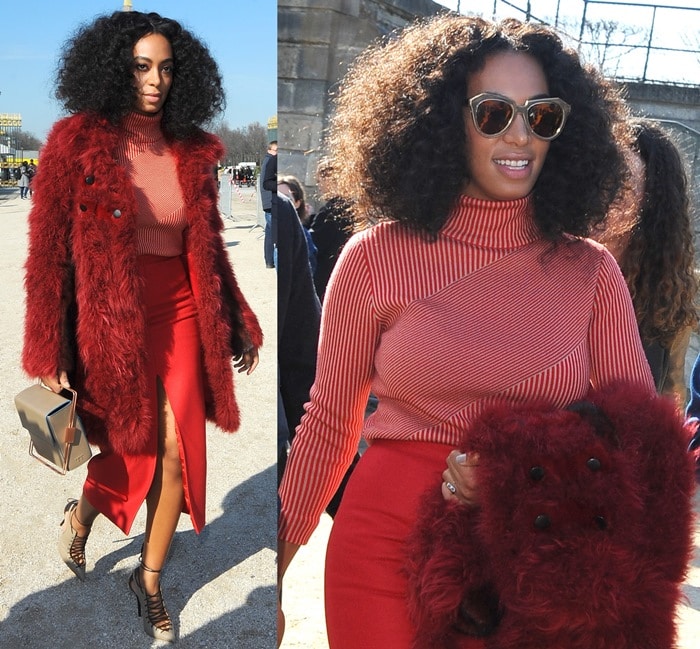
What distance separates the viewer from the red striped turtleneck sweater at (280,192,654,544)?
129 cm

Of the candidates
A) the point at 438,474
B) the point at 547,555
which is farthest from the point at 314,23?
the point at 547,555

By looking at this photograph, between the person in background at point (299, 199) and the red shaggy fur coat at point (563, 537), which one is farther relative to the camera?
the person in background at point (299, 199)

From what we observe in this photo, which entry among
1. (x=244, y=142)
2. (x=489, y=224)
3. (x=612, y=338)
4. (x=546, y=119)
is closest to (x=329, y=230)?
(x=244, y=142)

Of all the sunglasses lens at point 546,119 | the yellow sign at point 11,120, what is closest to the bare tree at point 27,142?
the yellow sign at point 11,120

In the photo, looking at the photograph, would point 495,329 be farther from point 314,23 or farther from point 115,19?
point 115,19

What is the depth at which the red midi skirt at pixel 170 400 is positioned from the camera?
6.06 ft

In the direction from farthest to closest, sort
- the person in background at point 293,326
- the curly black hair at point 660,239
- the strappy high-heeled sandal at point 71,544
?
the curly black hair at point 660,239
the strappy high-heeled sandal at point 71,544
the person in background at point 293,326

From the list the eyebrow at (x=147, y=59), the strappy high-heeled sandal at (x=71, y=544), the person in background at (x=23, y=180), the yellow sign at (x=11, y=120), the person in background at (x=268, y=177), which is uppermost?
the eyebrow at (x=147, y=59)

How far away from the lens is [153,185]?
1.74 meters

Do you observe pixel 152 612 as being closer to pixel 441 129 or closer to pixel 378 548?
pixel 378 548

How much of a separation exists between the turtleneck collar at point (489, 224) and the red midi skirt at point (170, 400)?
711 mm

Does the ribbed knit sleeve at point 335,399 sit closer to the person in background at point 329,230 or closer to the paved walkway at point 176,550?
the person in background at point 329,230

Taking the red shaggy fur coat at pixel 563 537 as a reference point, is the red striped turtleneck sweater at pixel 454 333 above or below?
above

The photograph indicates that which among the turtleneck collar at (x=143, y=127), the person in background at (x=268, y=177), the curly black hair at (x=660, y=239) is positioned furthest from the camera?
the curly black hair at (x=660, y=239)
